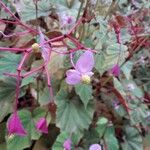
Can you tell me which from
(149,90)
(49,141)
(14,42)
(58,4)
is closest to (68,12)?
(58,4)

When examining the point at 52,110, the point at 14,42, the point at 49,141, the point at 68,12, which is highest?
the point at 68,12

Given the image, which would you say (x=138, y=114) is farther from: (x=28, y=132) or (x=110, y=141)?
(x=28, y=132)

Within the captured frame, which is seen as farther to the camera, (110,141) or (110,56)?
(110,141)

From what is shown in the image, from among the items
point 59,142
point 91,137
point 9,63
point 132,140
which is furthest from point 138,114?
point 9,63

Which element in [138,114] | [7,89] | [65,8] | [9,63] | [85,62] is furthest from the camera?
[138,114]

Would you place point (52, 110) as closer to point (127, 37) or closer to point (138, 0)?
point (127, 37)

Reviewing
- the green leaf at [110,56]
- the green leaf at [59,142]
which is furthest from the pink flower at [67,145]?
the green leaf at [110,56]

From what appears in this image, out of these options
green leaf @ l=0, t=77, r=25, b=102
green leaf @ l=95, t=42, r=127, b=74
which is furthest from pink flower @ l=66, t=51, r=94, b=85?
green leaf @ l=0, t=77, r=25, b=102
